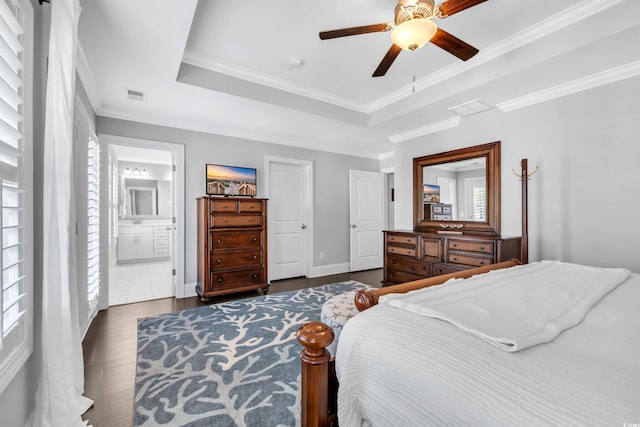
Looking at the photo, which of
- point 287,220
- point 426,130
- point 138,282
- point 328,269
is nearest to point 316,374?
point 426,130

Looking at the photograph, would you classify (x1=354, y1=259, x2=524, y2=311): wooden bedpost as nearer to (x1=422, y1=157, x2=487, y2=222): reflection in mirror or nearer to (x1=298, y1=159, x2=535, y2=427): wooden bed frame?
(x1=298, y1=159, x2=535, y2=427): wooden bed frame

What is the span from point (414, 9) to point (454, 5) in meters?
0.22

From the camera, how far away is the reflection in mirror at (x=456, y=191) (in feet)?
11.4

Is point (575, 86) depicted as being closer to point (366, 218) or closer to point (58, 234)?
point (366, 218)

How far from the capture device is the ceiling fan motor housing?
5.42ft

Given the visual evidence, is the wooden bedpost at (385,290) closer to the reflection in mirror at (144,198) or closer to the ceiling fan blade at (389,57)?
the ceiling fan blade at (389,57)

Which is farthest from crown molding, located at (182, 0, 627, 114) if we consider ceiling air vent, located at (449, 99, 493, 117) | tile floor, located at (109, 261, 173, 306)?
tile floor, located at (109, 261, 173, 306)

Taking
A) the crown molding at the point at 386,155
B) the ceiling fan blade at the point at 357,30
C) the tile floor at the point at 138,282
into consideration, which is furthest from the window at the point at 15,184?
the crown molding at the point at 386,155

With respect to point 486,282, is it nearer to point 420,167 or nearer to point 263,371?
point 263,371

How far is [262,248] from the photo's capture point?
156 inches

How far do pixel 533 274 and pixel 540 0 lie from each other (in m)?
1.93

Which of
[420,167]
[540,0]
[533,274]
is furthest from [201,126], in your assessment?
[533,274]

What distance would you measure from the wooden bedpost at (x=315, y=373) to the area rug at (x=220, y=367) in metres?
0.66

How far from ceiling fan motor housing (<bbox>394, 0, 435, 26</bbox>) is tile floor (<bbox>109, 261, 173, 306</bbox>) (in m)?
4.21
